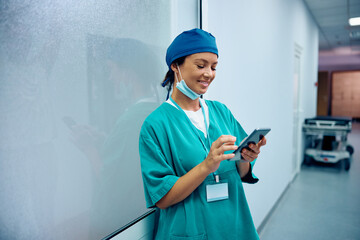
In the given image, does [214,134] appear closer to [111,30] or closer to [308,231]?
[111,30]

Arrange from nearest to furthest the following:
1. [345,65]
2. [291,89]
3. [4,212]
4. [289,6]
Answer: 1. [4,212]
2. [289,6]
3. [291,89]
4. [345,65]

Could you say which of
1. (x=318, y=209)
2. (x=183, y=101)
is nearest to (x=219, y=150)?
(x=183, y=101)

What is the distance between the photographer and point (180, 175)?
935 mm

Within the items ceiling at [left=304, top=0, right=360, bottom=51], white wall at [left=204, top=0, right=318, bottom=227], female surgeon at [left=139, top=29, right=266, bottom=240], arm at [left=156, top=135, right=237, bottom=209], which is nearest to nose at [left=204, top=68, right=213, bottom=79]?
female surgeon at [left=139, top=29, right=266, bottom=240]

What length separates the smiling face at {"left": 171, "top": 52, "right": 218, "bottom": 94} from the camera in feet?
3.11

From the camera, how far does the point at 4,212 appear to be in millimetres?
670

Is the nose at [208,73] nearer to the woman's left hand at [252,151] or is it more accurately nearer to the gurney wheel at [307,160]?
the woman's left hand at [252,151]

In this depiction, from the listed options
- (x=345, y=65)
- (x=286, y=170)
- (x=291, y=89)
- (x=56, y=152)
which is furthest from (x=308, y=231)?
(x=345, y=65)

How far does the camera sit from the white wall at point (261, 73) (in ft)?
5.85

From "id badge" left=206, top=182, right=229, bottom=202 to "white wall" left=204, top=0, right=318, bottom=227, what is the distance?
727 mm

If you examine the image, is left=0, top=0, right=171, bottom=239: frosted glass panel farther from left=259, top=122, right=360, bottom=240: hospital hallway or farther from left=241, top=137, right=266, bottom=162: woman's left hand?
left=259, top=122, right=360, bottom=240: hospital hallway


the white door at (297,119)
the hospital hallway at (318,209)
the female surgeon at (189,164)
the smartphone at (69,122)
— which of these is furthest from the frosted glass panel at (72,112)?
the white door at (297,119)

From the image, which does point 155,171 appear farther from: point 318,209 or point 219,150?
point 318,209

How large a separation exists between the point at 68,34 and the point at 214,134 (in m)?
0.64
